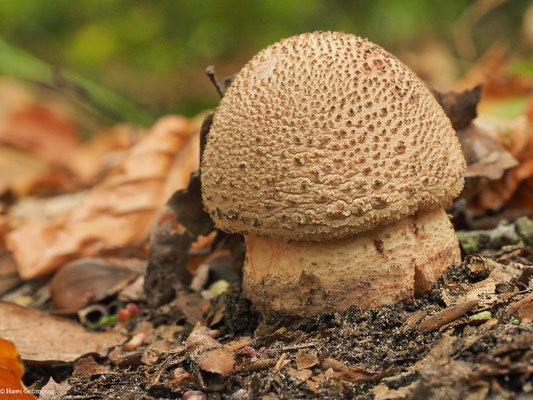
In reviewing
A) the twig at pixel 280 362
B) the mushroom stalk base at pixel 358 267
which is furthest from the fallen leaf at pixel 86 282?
the twig at pixel 280 362

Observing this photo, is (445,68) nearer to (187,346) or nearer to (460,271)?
(460,271)

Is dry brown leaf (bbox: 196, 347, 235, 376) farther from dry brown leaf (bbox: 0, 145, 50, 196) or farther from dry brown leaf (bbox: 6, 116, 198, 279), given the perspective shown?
dry brown leaf (bbox: 0, 145, 50, 196)

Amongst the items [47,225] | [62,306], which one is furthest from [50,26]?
[62,306]

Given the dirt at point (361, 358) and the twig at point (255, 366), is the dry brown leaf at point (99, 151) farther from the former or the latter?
the twig at point (255, 366)

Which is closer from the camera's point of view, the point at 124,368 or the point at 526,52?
the point at 124,368

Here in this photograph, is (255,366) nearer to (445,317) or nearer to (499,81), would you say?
(445,317)

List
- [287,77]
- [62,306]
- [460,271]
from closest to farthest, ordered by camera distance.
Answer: [287,77] < [460,271] < [62,306]

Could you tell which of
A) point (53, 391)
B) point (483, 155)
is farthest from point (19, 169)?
point (483, 155)

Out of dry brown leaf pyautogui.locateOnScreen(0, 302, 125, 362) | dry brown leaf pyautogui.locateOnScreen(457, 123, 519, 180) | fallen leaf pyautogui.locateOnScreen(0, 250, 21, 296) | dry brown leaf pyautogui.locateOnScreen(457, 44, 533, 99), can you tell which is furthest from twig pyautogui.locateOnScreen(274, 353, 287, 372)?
dry brown leaf pyautogui.locateOnScreen(457, 44, 533, 99)
